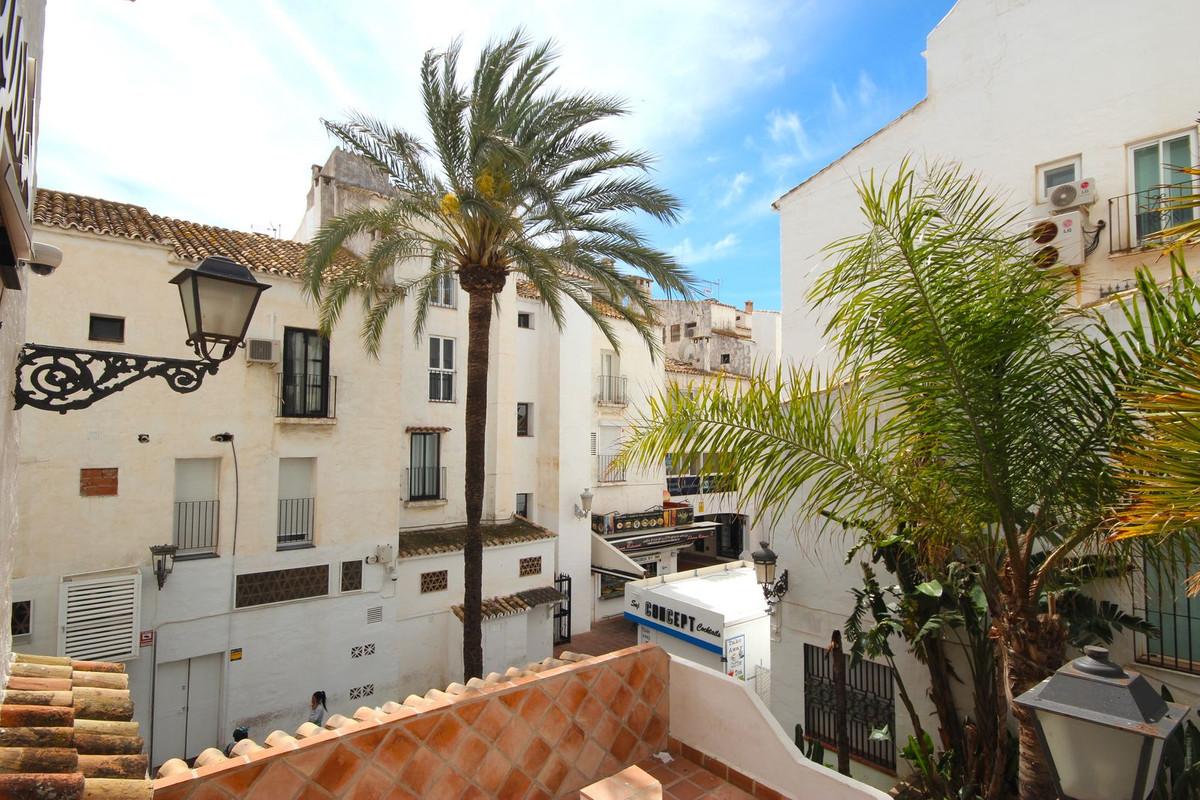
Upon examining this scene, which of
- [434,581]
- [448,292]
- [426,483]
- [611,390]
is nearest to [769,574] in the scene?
[434,581]

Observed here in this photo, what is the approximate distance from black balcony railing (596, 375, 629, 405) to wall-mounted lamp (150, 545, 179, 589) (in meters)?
13.2

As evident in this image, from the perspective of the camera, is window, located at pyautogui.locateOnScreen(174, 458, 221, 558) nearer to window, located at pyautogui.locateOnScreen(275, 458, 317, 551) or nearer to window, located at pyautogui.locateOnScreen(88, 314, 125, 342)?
window, located at pyautogui.locateOnScreen(275, 458, 317, 551)

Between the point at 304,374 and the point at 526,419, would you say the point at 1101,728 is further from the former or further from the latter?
the point at 526,419

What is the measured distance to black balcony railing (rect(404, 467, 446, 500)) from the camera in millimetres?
17203

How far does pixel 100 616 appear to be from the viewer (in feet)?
34.8

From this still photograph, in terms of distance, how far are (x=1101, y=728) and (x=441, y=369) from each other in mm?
16827

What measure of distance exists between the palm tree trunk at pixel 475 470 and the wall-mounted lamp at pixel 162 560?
5321mm

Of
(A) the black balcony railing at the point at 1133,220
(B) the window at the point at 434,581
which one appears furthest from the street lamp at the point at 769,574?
(B) the window at the point at 434,581

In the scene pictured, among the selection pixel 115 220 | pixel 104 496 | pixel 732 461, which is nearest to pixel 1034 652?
pixel 732 461

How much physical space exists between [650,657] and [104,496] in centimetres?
1108

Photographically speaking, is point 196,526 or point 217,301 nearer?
point 217,301

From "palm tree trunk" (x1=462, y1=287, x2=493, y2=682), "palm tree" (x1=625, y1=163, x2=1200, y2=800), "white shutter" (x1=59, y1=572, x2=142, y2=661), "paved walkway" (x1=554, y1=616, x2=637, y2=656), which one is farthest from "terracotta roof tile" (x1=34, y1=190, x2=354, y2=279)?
"paved walkway" (x1=554, y1=616, x2=637, y2=656)

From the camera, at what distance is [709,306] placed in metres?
31.1

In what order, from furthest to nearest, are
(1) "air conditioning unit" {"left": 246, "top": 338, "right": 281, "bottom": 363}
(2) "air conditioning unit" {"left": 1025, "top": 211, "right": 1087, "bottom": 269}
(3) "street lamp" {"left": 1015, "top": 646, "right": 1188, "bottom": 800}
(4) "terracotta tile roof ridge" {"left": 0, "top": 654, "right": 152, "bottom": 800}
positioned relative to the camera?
(1) "air conditioning unit" {"left": 246, "top": 338, "right": 281, "bottom": 363} < (2) "air conditioning unit" {"left": 1025, "top": 211, "right": 1087, "bottom": 269} < (3) "street lamp" {"left": 1015, "top": 646, "right": 1188, "bottom": 800} < (4) "terracotta tile roof ridge" {"left": 0, "top": 654, "right": 152, "bottom": 800}
